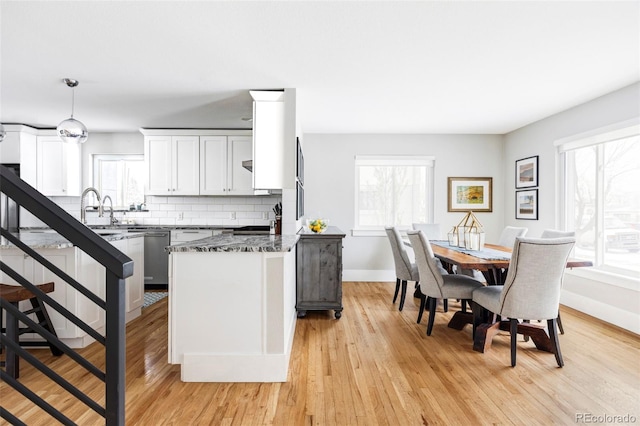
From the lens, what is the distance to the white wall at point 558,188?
3.53 meters

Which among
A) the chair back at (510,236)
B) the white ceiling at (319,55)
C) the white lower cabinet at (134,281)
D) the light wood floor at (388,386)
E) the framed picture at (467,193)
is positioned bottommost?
the light wood floor at (388,386)

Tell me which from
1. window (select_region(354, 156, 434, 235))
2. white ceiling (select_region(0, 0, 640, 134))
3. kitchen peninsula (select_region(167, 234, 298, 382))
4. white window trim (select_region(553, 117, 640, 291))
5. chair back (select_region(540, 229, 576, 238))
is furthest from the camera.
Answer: window (select_region(354, 156, 434, 235))

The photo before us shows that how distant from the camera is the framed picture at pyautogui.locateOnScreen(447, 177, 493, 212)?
5.85 m

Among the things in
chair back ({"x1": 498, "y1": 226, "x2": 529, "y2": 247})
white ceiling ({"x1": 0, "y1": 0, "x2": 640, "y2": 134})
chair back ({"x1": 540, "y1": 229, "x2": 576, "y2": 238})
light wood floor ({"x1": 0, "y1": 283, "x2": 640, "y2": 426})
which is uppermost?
white ceiling ({"x1": 0, "y1": 0, "x2": 640, "y2": 134})

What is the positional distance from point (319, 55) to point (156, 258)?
3.72 meters

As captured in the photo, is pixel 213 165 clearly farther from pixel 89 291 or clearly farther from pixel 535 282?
pixel 89 291

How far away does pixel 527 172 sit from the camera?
17.1ft

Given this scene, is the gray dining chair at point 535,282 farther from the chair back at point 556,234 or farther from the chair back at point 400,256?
the chair back at point 400,256

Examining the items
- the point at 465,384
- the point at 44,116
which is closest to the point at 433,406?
the point at 465,384

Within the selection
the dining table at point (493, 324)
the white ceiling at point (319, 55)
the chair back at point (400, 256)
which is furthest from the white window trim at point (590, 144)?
the chair back at point (400, 256)

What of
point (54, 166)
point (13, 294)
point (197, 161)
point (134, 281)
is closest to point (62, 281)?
point (13, 294)

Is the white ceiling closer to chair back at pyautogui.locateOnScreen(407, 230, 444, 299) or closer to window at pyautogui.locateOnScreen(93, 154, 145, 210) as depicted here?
window at pyautogui.locateOnScreen(93, 154, 145, 210)

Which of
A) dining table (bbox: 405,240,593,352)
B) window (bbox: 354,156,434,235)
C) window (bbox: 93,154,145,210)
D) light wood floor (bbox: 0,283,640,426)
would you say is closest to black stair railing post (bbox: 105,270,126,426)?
light wood floor (bbox: 0,283,640,426)

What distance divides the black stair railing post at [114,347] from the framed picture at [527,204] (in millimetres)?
5339
